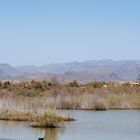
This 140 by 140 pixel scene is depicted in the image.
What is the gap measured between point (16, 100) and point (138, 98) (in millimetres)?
13939

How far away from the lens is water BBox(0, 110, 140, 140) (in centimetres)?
2434

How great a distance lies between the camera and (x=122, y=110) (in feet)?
133

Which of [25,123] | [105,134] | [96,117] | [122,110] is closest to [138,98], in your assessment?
[122,110]

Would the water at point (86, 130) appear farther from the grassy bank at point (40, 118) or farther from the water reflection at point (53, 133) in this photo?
the grassy bank at point (40, 118)

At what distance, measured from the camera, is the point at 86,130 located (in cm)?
2669

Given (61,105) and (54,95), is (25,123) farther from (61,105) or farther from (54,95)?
(54,95)

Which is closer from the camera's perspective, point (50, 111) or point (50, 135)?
point (50, 135)

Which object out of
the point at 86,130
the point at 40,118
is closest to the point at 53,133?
the point at 86,130

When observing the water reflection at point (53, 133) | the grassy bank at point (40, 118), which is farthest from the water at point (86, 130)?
the grassy bank at point (40, 118)

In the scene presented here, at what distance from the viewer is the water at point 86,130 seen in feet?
79.9

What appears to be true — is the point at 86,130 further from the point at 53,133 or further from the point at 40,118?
the point at 40,118

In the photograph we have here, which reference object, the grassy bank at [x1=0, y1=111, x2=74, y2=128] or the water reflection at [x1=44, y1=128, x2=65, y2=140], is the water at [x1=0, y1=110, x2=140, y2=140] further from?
the grassy bank at [x1=0, y1=111, x2=74, y2=128]

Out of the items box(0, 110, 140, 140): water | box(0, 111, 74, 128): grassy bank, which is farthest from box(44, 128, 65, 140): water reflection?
box(0, 111, 74, 128): grassy bank

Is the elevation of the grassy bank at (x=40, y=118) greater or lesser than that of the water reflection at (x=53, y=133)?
greater
